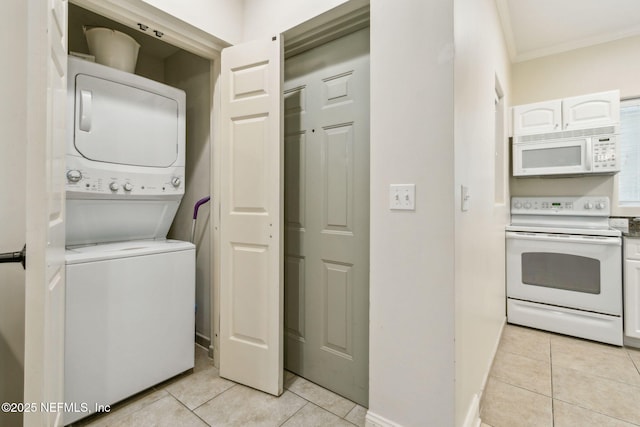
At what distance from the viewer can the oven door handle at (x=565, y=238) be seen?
2.36m

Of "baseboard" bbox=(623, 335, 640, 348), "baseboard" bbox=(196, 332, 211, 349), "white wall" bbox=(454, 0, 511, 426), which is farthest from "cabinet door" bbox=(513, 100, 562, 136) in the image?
"baseboard" bbox=(196, 332, 211, 349)

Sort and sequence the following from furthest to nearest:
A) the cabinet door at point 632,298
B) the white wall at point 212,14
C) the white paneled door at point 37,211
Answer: the cabinet door at point 632,298
the white wall at point 212,14
the white paneled door at point 37,211

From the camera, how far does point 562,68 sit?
3059mm

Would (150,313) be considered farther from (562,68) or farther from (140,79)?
(562,68)

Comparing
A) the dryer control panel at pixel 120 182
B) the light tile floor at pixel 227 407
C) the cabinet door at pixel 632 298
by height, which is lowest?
the light tile floor at pixel 227 407

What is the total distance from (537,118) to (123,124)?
366 centimetres

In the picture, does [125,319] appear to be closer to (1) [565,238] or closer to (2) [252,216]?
(2) [252,216]

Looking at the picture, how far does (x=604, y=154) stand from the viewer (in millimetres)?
2566

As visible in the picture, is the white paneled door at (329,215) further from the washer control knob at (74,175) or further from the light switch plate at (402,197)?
the washer control knob at (74,175)

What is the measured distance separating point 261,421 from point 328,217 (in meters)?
1.19

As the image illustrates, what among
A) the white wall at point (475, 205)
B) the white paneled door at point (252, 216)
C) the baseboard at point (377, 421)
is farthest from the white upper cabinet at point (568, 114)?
the baseboard at point (377, 421)

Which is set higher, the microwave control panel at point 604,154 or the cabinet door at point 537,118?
Answer: the cabinet door at point 537,118

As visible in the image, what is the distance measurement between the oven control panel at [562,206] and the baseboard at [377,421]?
2.89 meters

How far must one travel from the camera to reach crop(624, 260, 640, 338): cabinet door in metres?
2.28
